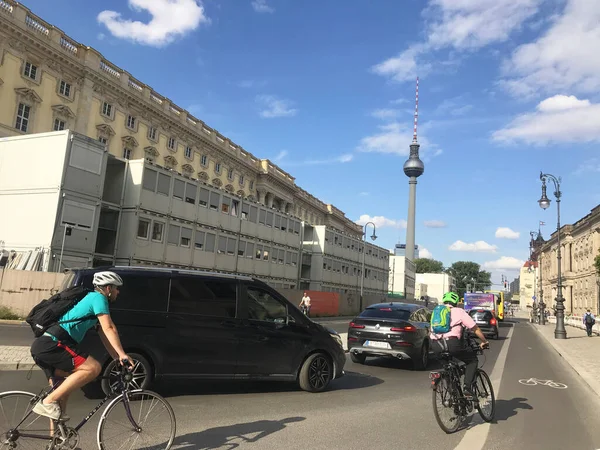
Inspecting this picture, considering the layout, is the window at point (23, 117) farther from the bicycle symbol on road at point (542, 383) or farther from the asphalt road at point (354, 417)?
the bicycle symbol on road at point (542, 383)

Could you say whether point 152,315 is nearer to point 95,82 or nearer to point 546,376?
point 546,376

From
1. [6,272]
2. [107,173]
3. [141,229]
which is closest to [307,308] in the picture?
[141,229]

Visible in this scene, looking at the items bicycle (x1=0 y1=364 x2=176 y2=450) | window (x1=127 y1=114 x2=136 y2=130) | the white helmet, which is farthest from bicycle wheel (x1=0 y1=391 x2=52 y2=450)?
window (x1=127 y1=114 x2=136 y2=130)

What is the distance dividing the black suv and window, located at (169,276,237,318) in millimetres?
5025

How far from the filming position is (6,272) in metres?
20.4

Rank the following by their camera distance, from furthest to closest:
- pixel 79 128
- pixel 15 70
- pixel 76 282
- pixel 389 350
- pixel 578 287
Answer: pixel 578 287
pixel 79 128
pixel 15 70
pixel 389 350
pixel 76 282

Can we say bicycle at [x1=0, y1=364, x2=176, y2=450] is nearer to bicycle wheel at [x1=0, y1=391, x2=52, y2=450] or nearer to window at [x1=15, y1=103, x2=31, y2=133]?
bicycle wheel at [x1=0, y1=391, x2=52, y2=450]

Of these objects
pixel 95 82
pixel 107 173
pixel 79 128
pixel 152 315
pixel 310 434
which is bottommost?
pixel 310 434

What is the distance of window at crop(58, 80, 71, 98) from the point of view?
119ft

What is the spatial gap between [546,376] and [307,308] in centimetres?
2159

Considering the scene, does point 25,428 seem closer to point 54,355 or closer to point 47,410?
point 47,410

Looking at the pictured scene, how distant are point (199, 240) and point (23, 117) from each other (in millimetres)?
15494

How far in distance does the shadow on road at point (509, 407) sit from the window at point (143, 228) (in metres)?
26.1

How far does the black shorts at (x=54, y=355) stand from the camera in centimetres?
398
